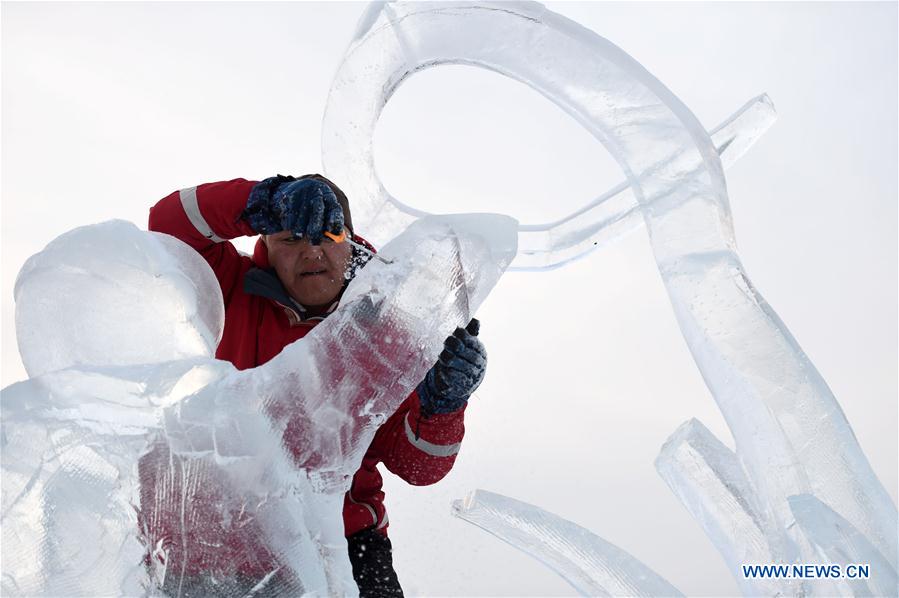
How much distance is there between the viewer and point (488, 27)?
276 cm

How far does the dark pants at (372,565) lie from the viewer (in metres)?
3.72

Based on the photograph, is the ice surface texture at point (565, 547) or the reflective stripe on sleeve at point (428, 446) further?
the reflective stripe on sleeve at point (428, 446)

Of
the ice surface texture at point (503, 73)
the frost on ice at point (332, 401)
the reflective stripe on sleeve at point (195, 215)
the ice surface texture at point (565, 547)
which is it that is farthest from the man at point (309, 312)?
the frost on ice at point (332, 401)

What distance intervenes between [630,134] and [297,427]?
1235 mm

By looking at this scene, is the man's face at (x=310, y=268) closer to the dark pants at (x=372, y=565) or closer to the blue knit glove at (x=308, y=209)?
the blue knit glove at (x=308, y=209)

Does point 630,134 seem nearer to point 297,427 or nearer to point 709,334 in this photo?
point 709,334

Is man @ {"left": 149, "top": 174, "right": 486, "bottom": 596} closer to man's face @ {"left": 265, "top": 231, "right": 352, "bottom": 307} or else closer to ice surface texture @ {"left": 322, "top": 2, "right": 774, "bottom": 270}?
man's face @ {"left": 265, "top": 231, "right": 352, "bottom": 307}

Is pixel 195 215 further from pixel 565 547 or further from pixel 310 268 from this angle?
pixel 565 547

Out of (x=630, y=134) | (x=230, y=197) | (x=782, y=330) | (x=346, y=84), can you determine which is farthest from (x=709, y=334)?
(x=230, y=197)

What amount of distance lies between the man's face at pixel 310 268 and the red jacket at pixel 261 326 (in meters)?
0.06

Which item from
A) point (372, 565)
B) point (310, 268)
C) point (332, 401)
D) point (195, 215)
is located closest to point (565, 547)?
point (332, 401)

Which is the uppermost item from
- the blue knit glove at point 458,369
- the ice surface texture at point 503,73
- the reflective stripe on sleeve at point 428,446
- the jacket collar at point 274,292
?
the ice surface texture at point 503,73

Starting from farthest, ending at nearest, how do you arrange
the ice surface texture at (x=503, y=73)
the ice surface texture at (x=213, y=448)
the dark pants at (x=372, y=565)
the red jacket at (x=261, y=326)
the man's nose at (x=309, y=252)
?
the dark pants at (x=372, y=565)
the man's nose at (x=309, y=252)
the red jacket at (x=261, y=326)
the ice surface texture at (x=503, y=73)
the ice surface texture at (x=213, y=448)

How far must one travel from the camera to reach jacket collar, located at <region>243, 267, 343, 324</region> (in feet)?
11.7
